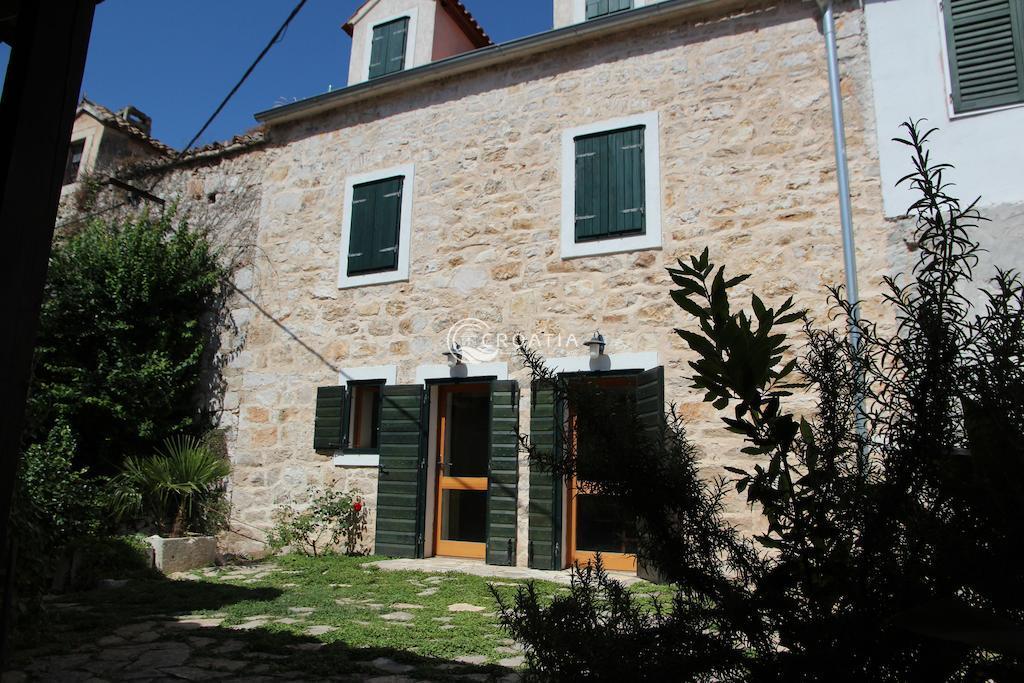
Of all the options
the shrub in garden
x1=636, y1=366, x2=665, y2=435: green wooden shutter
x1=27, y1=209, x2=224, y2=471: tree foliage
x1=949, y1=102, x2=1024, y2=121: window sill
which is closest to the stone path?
the shrub in garden

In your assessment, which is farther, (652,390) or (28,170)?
(652,390)

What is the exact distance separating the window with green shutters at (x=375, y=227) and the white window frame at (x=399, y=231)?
42 mm

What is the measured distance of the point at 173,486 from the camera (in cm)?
760

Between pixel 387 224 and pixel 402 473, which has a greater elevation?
pixel 387 224

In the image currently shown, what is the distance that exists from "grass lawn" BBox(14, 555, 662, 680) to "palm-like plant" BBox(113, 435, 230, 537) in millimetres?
1369

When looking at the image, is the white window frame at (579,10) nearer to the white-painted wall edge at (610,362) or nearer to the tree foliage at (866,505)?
the white-painted wall edge at (610,362)

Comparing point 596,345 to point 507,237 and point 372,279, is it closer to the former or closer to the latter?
point 507,237

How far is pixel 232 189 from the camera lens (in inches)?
376

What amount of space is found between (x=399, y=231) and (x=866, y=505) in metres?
7.39

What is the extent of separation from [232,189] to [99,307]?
7.42ft

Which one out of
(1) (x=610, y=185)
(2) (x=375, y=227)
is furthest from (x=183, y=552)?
(1) (x=610, y=185)

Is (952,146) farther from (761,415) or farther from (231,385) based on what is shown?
(231,385)

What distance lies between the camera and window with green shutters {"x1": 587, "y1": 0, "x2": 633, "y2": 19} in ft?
27.0

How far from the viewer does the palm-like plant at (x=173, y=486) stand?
7539 millimetres
